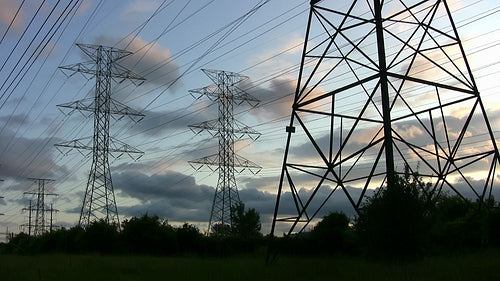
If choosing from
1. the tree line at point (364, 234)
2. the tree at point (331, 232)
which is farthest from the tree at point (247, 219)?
the tree at point (331, 232)

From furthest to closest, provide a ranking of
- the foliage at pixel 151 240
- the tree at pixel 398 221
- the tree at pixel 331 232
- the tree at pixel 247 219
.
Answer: the tree at pixel 247 219
the foliage at pixel 151 240
the tree at pixel 331 232
the tree at pixel 398 221

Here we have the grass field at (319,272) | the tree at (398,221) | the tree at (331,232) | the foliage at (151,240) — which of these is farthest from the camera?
the foliage at (151,240)

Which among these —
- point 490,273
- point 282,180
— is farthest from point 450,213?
point 490,273

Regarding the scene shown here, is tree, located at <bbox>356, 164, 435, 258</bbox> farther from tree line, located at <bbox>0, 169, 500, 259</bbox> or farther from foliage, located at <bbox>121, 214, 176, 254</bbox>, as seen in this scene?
foliage, located at <bbox>121, 214, 176, 254</bbox>

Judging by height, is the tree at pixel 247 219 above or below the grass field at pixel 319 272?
above

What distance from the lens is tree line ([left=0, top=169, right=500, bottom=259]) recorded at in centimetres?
1766

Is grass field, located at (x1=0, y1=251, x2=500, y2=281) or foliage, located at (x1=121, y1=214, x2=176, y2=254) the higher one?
foliage, located at (x1=121, y1=214, x2=176, y2=254)

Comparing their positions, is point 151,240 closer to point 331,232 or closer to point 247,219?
point 331,232

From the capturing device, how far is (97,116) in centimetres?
4469

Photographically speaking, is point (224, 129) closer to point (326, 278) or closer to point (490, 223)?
point (490, 223)

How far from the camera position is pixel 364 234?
60.7 ft

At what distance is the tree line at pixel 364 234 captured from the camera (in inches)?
695

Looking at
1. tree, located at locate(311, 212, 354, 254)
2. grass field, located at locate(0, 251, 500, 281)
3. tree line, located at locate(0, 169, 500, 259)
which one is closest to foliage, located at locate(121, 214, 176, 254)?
tree line, located at locate(0, 169, 500, 259)

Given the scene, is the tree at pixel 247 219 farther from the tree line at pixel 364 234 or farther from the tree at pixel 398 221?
the tree at pixel 398 221
